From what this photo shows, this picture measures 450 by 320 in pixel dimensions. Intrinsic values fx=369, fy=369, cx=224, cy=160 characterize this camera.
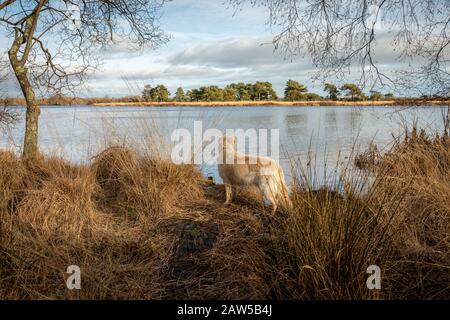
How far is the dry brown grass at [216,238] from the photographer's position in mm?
2750

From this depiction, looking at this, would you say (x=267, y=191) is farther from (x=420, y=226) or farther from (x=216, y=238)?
(x=420, y=226)

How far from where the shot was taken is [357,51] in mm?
5895

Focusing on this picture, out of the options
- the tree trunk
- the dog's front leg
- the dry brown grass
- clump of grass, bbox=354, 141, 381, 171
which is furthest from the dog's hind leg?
the tree trunk

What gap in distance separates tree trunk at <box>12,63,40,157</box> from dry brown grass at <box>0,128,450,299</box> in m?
1.68

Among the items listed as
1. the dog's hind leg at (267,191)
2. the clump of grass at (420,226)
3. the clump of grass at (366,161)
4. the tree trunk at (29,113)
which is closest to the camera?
the clump of grass at (420,226)

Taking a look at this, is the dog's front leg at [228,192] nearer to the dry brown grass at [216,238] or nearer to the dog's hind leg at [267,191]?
the dry brown grass at [216,238]

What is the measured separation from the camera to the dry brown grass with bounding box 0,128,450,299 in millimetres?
2750

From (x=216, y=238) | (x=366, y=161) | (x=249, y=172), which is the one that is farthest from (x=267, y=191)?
(x=366, y=161)

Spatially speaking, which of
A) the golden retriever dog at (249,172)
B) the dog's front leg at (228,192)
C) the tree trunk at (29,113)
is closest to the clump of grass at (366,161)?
the golden retriever dog at (249,172)

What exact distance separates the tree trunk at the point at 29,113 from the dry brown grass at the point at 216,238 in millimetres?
1680

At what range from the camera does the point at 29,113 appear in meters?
6.99
